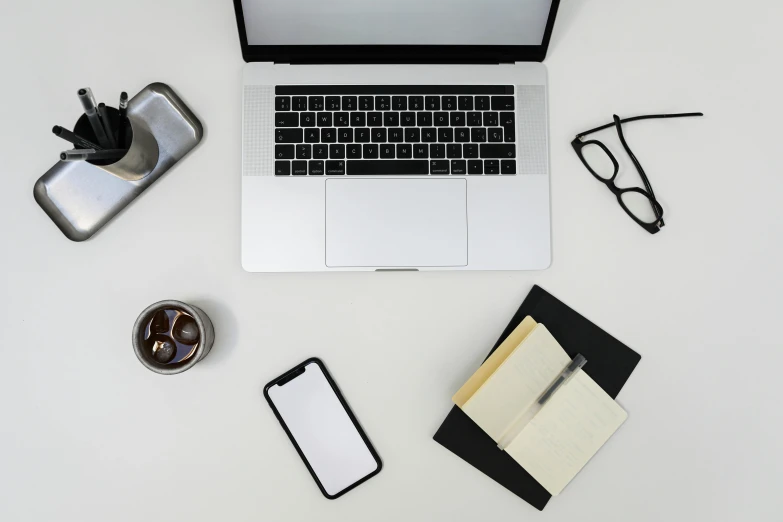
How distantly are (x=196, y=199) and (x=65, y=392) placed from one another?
0.32 metres

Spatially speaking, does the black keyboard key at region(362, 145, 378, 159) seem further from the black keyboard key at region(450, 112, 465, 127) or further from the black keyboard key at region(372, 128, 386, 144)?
the black keyboard key at region(450, 112, 465, 127)

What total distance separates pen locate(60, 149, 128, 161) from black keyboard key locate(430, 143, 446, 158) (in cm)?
40

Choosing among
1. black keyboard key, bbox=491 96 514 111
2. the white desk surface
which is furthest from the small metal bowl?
black keyboard key, bbox=491 96 514 111

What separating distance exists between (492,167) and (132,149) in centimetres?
47

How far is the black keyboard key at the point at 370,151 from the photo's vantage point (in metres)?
0.82

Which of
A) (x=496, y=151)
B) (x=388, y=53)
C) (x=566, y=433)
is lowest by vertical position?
(x=566, y=433)

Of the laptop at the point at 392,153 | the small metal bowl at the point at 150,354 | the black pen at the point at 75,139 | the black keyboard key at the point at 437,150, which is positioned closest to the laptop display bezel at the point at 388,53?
the laptop at the point at 392,153

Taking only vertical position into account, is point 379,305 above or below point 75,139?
below

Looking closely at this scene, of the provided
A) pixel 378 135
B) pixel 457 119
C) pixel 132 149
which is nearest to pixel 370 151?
pixel 378 135

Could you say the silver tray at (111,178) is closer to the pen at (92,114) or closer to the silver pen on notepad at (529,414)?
the pen at (92,114)

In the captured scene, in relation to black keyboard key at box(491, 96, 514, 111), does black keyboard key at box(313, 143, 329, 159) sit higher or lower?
lower

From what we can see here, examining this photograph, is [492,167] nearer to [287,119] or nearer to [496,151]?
[496,151]

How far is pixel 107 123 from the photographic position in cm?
74

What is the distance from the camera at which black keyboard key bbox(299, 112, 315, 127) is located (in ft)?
2.71
